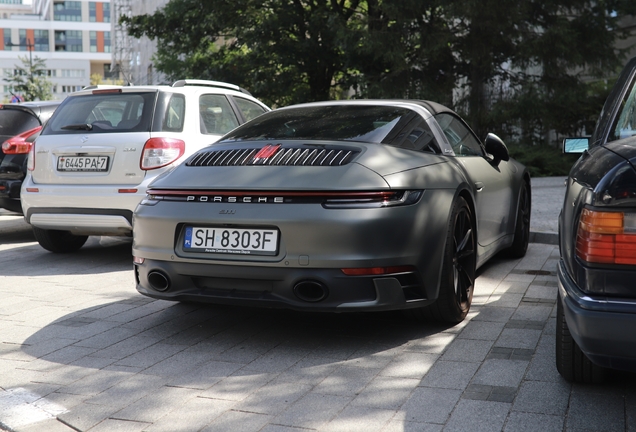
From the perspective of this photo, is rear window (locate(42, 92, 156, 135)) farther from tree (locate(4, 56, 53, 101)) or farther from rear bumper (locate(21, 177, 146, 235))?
tree (locate(4, 56, 53, 101))

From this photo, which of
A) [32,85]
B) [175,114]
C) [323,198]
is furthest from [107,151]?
[32,85]

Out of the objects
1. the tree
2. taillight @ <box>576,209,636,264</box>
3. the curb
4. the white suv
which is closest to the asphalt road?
taillight @ <box>576,209,636,264</box>

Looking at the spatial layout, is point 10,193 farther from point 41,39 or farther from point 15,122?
point 41,39

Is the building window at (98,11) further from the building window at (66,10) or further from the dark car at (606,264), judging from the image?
the dark car at (606,264)

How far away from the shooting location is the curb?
27.3 ft

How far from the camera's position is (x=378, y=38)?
59.4 feet

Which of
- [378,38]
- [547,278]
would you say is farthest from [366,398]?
[378,38]

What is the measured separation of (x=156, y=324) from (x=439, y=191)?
196cm

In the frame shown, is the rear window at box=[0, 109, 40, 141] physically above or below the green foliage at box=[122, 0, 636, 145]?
below

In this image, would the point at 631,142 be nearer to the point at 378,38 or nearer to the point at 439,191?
the point at 439,191

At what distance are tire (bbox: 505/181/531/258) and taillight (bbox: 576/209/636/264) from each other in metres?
3.99

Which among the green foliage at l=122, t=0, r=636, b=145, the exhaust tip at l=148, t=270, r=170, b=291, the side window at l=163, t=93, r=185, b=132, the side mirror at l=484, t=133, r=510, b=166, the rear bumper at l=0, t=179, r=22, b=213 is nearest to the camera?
the exhaust tip at l=148, t=270, r=170, b=291

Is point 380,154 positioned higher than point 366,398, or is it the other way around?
point 380,154

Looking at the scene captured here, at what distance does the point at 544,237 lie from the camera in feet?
27.5
